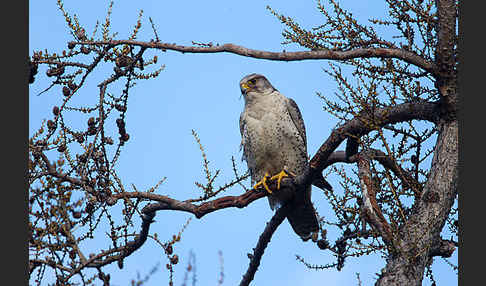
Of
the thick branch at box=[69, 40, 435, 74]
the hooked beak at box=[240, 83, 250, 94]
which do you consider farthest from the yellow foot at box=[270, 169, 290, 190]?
the thick branch at box=[69, 40, 435, 74]

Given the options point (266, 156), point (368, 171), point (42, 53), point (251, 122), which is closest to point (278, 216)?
point (266, 156)

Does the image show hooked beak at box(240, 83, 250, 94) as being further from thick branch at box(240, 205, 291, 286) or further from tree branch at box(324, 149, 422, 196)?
tree branch at box(324, 149, 422, 196)

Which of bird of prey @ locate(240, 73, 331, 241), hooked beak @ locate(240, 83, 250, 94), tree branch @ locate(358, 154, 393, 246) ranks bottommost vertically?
tree branch @ locate(358, 154, 393, 246)

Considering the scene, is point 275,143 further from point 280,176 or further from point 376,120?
point 376,120

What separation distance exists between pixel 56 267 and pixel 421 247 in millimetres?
2740

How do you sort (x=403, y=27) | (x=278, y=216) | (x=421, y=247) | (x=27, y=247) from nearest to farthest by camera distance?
(x=27, y=247) → (x=421, y=247) → (x=403, y=27) → (x=278, y=216)

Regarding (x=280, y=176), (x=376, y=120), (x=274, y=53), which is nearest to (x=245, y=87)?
(x=280, y=176)

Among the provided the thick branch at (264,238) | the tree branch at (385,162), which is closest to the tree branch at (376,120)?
the tree branch at (385,162)

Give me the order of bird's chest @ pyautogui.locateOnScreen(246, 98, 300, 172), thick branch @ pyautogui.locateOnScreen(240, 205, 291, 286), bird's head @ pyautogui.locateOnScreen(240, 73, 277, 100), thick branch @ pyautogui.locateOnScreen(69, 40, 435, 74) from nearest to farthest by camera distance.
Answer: thick branch @ pyautogui.locateOnScreen(69, 40, 435, 74) → thick branch @ pyautogui.locateOnScreen(240, 205, 291, 286) → bird's chest @ pyautogui.locateOnScreen(246, 98, 300, 172) → bird's head @ pyautogui.locateOnScreen(240, 73, 277, 100)

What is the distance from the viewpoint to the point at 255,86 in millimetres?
6094

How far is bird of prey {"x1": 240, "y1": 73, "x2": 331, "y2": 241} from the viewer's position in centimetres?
573

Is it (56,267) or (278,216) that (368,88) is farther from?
(56,267)

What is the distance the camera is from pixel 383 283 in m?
3.91

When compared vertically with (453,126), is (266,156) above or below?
above
